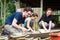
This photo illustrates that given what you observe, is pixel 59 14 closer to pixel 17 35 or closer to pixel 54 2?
pixel 54 2

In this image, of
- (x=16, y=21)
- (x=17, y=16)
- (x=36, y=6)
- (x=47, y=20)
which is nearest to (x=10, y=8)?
(x=36, y=6)

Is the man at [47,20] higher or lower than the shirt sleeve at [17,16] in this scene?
lower

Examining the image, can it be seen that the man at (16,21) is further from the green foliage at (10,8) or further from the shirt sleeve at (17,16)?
the green foliage at (10,8)

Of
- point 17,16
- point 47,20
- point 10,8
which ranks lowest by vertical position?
point 47,20

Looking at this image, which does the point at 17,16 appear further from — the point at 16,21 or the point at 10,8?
the point at 10,8

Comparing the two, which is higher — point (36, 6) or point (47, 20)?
point (36, 6)

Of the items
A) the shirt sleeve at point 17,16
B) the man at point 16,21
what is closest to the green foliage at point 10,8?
the man at point 16,21

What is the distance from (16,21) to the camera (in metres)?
7.47

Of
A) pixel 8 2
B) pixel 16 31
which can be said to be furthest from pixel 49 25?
Answer: pixel 8 2

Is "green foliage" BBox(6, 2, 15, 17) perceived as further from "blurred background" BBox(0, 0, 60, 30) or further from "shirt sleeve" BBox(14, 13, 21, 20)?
"shirt sleeve" BBox(14, 13, 21, 20)

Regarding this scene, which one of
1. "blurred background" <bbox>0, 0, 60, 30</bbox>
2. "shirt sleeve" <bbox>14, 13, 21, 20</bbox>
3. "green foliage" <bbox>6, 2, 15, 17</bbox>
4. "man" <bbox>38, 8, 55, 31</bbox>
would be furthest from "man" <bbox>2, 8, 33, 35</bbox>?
"green foliage" <bbox>6, 2, 15, 17</bbox>

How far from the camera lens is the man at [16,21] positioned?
731 cm

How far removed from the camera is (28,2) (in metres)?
11.7

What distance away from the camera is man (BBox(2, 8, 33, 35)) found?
7.31m
